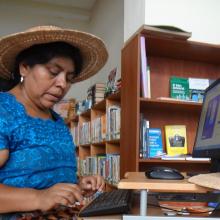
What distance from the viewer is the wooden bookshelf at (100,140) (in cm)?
306

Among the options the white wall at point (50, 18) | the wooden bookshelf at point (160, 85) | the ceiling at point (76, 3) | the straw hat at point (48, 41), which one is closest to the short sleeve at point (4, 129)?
the straw hat at point (48, 41)

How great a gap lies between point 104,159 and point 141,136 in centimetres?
108

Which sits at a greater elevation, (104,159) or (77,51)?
(77,51)

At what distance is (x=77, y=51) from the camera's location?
4.50 feet

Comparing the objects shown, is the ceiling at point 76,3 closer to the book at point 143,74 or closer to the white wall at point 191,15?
the white wall at point 191,15

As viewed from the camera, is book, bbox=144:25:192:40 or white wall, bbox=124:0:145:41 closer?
book, bbox=144:25:192:40

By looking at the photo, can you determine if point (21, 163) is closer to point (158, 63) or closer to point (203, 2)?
point (158, 63)

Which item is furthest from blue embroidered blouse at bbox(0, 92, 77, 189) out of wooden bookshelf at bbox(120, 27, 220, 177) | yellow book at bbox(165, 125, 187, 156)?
yellow book at bbox(165, 125, 187, 156)

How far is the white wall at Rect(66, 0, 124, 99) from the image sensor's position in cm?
377

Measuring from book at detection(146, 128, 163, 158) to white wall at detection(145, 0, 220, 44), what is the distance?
76cm

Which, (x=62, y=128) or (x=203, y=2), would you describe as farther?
(x=203, y=2)

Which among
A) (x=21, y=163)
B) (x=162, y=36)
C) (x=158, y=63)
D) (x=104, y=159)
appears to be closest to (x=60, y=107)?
(x=104, y=159)

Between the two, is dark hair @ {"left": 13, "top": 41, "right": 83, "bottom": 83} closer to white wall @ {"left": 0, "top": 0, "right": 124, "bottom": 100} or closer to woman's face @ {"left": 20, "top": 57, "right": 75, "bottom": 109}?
woman's face @ {"left": 20, "top": 57, "right": 75, "bottom": 109}

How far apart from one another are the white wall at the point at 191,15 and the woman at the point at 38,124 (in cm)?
113
